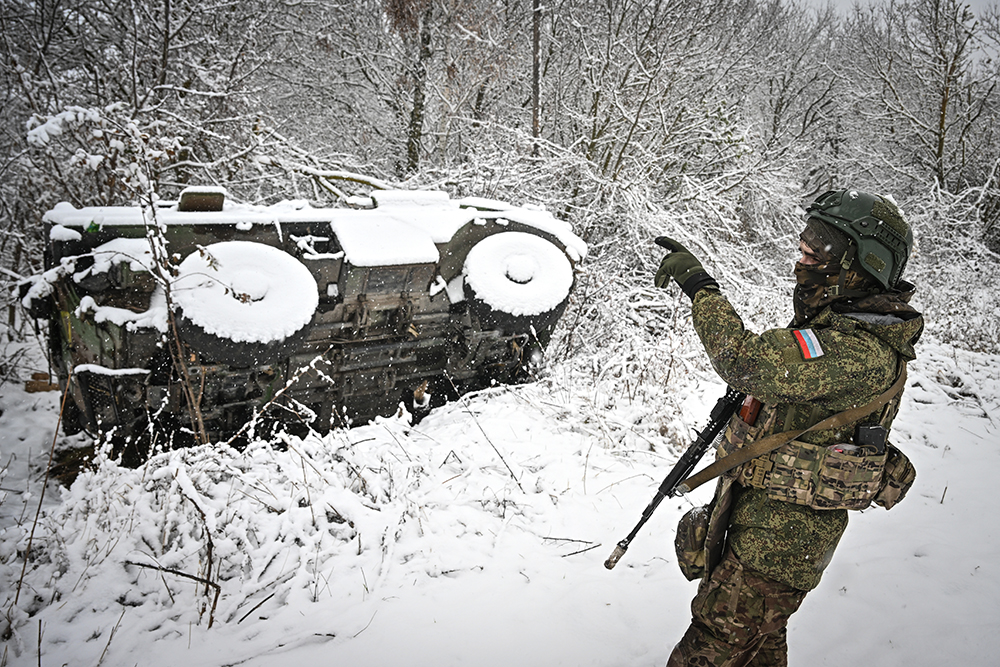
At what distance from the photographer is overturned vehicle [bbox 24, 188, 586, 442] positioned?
11.2 feet

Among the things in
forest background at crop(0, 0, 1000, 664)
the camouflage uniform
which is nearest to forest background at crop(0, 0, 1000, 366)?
forest background at crop(0, 0, 1000, 664)

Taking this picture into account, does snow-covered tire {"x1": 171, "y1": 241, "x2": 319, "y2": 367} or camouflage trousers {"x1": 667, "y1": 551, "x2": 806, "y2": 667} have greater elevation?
snow-covered tire {"x1": 171, "y1": 241, "x2": 319, "y2": 367}

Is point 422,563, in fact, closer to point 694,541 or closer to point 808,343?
point 694,541

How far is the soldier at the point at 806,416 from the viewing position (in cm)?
177

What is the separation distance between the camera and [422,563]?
9.23 feet

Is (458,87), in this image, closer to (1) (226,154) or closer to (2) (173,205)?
(1) (226,154)

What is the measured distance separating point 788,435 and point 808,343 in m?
0.33

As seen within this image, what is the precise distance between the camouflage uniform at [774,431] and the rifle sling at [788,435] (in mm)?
29

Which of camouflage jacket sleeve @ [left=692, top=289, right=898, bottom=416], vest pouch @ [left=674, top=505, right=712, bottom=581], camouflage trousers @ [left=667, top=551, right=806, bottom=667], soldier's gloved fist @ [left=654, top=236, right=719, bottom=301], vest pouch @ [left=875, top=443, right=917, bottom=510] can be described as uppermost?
soldier's gloved fist @ [left=654, top=236, right=719, bottom=301]

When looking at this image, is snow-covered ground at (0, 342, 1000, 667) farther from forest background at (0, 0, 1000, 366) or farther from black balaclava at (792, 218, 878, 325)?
forest background at (0, 0, 1000, 366)

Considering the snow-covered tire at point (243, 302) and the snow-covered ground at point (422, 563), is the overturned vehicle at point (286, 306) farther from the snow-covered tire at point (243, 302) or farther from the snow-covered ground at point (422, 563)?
the snow-covered ground at point (422, 563)

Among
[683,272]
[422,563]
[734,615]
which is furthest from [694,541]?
[422,563]

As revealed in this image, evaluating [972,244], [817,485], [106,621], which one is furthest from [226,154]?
[972,244]

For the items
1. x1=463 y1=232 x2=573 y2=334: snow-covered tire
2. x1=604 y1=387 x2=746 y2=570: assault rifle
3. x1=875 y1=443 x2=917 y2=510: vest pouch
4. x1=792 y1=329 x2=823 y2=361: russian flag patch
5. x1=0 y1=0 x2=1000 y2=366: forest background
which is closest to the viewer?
x1=792 y1=329 x2=823 y2=361: russian flag patch
